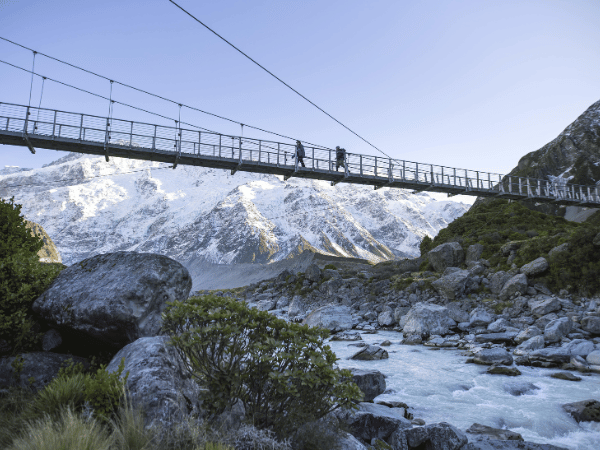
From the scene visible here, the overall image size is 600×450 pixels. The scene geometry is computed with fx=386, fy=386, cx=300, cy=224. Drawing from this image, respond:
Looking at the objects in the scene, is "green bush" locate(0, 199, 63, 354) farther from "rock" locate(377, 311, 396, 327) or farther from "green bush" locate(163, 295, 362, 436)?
"rock" locate(377, 311, 396, 327)

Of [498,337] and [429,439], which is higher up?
[498,337]

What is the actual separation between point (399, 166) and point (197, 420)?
18.6 meters

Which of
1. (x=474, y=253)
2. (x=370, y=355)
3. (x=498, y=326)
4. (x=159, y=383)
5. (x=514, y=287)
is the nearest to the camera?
(x=159, y=383)

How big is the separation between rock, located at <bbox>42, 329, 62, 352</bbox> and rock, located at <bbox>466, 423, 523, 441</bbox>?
6283 millimetres

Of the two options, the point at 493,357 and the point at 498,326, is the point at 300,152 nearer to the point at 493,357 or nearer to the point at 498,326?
the point at 498,326

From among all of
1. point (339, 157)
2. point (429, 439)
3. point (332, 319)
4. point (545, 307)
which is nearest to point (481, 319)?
point (545, 307)

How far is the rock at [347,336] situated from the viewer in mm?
16906

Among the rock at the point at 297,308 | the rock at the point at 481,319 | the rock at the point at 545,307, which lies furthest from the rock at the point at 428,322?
the rock at the point at 297,308

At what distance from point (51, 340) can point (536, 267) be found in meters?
19.9

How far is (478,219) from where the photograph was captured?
3256 cm

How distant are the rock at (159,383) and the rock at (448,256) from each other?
25.0 metres

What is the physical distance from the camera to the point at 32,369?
14.2ft

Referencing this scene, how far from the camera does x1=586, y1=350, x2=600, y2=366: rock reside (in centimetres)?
1020

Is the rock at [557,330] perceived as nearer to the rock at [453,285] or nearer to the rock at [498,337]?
the rock at [498,337]
